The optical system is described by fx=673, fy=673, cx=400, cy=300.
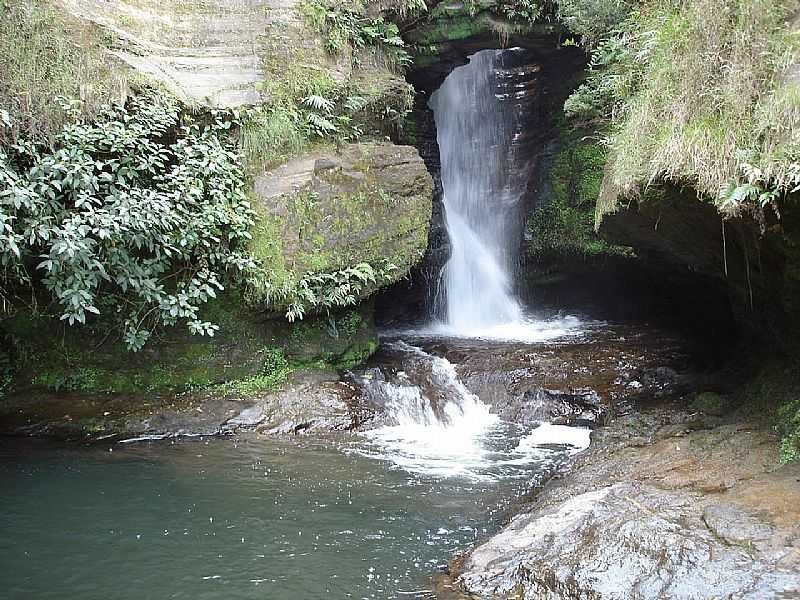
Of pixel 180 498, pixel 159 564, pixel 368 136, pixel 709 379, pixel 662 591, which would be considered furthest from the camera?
pixel 368 136

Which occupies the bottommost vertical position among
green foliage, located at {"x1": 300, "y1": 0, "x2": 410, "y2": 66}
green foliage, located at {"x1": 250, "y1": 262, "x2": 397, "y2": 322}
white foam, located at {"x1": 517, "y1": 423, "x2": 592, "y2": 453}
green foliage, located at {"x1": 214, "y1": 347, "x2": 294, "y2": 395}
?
white foam, located at {"x1": 517, "y1": 423, "x2": 592, "y2": 453}

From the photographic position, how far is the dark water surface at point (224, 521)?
15.8 ft

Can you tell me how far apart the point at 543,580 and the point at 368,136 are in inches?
320

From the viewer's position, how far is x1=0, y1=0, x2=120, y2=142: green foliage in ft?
26.3

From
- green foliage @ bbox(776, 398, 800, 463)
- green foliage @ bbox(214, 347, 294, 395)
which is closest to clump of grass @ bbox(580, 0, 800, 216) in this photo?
green foliage @ bbox(776, 398, 800, 463)

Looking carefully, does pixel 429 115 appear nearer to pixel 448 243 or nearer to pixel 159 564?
pixel 448 243

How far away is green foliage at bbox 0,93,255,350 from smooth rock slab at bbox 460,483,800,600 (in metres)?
5.21

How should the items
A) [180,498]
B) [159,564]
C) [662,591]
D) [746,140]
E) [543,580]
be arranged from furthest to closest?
[180,498], [746,140], [159,564], [543,580], [662,591]

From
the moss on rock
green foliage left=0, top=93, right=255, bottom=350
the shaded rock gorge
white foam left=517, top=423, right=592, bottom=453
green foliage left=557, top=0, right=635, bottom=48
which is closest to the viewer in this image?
the shaded rock gorge

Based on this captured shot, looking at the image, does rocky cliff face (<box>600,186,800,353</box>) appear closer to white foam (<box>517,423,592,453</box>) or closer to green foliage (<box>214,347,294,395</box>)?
white foam (<box>517,423,592,453</box>)

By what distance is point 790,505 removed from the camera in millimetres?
4566

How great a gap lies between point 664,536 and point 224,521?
3.57 meters

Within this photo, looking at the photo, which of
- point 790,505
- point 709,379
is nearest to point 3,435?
point 790,505

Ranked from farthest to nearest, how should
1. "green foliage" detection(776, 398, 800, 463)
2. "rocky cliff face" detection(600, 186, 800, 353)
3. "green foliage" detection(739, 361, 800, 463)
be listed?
1. "rocky cliff face" detection(600, 186, 800, 353)
2. "green foliage" detection(739, 361, 800, 463)
3. "green foliage" detection(776, 398, 800, 463)
